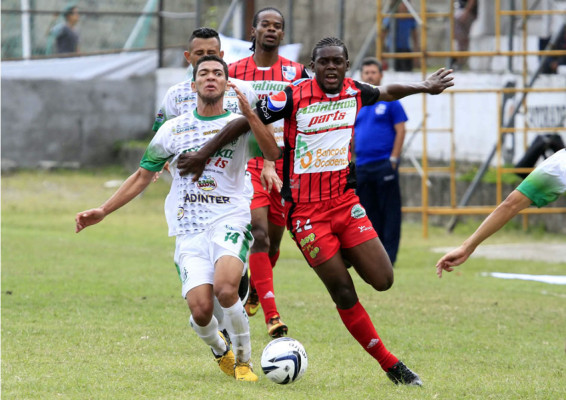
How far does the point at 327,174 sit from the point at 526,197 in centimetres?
176

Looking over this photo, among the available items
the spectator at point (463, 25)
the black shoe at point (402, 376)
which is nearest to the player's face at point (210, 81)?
the black shoe at point (402, 376)

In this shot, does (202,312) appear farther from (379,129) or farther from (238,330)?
(379,129)

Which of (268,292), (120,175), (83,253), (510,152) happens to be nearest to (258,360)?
(268,292)

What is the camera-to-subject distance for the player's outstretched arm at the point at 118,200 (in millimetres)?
6883

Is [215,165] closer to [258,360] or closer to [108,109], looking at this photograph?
[258,360]

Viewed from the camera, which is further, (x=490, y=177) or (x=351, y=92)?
(x=490, y=177)

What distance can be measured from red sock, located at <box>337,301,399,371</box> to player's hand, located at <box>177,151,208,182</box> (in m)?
1.33

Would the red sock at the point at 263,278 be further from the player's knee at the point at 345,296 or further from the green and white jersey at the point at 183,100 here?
the player's knee at the point at 345,296

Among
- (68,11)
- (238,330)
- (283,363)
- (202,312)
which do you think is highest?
(68,11)

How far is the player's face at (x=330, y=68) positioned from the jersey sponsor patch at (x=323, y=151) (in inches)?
11.9

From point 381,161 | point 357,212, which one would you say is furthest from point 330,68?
point 381,161

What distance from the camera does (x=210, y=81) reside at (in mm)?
6965

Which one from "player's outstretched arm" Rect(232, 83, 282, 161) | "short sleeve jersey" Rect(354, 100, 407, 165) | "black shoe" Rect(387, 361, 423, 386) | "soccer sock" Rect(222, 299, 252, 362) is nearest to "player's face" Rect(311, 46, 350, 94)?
"player's outstretched arm" Rect(232, 83, 282, 161)

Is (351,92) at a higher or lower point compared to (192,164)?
higher
